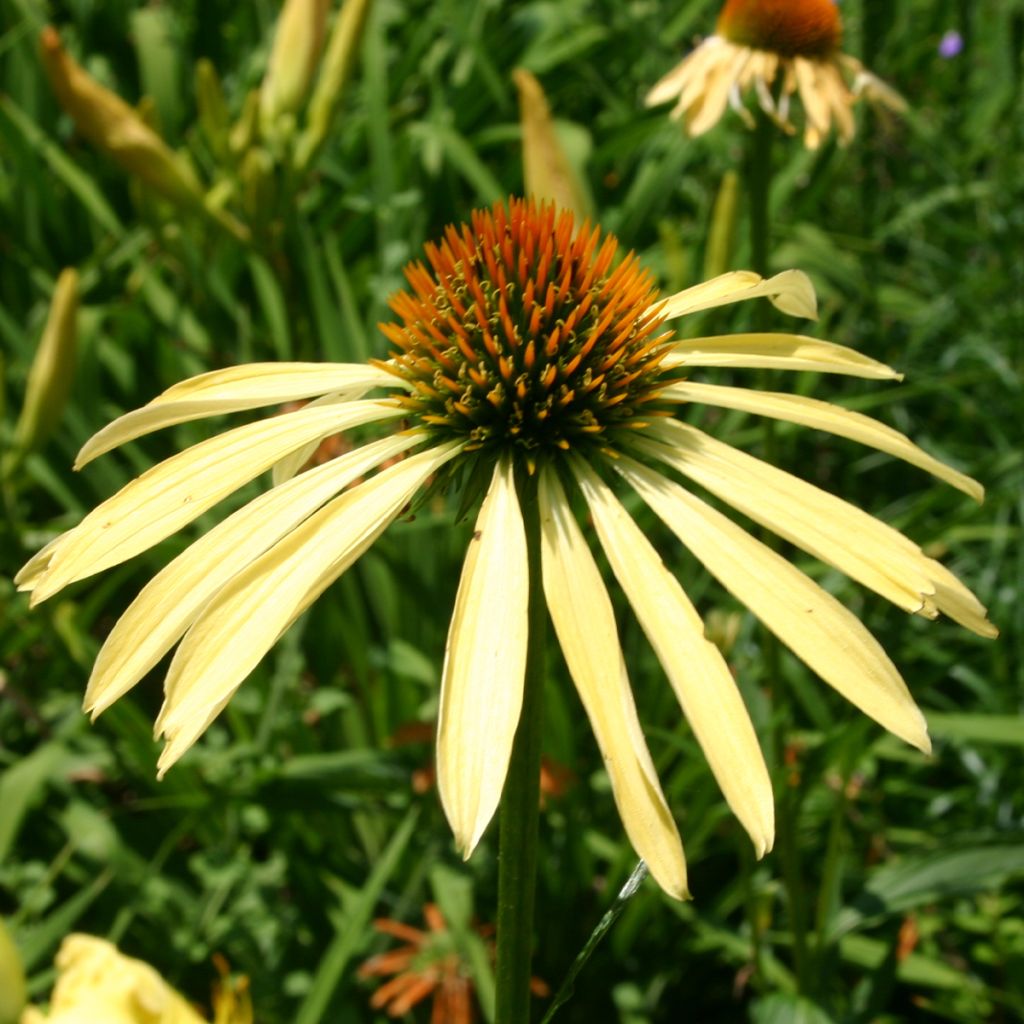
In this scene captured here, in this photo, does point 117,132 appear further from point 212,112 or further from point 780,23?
point 780,23

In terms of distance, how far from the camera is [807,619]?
777 mm

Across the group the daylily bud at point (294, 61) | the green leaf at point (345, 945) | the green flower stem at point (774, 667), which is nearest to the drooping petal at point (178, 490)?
the green flower stem at point (774, 667)

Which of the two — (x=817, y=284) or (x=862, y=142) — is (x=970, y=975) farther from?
(x=862, y=142)

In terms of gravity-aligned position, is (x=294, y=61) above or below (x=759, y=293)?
above

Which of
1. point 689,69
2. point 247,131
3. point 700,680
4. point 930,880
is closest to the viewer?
point 700,680

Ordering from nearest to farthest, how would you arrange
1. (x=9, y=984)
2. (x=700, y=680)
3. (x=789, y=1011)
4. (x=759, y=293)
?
(x=700, y=680) < (x=9, y=984) < (x=759, y=293) < (x=789, y=1011)

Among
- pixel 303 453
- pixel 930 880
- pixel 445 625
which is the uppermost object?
pixel 303 453

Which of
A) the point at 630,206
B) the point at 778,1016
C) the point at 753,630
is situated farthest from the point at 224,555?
the point at 630,206

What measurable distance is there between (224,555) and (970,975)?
1.39 meters

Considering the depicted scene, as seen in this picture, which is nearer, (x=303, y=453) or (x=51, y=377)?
(x=303, y=453)

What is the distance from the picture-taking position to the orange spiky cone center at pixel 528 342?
98cm

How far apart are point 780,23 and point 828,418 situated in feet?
2.99

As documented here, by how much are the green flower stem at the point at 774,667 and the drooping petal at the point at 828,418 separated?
381mm

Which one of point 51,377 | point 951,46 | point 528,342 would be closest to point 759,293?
point 528,342
